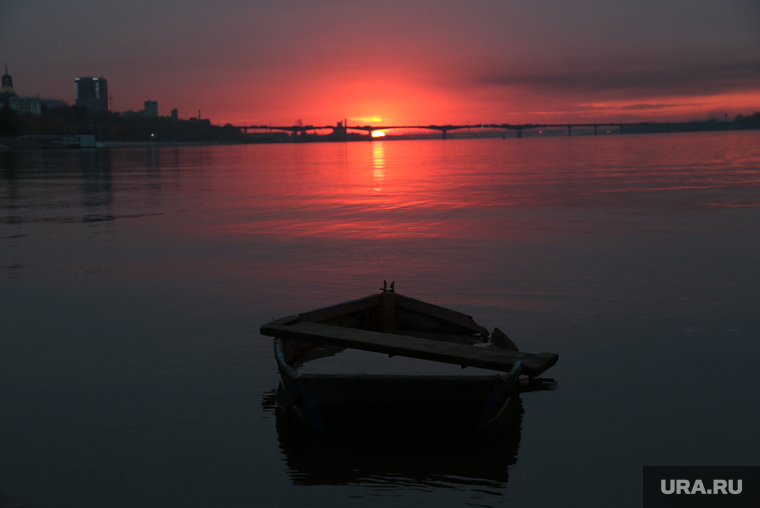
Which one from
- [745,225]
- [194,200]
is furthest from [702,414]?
[194,200]

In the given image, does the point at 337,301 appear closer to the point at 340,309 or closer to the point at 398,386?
the point at 340,309

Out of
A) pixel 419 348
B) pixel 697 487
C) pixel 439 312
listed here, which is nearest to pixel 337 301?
pixel 439 312

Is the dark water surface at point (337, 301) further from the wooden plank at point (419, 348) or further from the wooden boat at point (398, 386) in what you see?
the wooden plank at point (419, 348)

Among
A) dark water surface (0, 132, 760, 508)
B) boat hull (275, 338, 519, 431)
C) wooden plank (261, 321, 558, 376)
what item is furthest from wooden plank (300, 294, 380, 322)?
boat hull (275, 338, 519, 431)

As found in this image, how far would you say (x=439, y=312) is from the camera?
12688mm

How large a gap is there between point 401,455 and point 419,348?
1.64 m

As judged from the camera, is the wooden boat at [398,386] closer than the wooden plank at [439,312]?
Yes

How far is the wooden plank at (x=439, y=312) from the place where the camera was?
41.1 ft

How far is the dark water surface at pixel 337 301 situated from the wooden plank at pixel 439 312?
0.90 meters

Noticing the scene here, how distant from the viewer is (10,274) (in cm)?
1888

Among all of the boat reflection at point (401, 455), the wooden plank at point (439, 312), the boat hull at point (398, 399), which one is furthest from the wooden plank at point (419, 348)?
the wooden plank at point (439, 312)

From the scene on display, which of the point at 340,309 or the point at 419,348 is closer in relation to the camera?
the point at 419,348

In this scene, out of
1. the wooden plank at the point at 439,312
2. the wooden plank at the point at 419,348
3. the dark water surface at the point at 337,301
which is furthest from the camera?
the wooden plank at the point at 439,312

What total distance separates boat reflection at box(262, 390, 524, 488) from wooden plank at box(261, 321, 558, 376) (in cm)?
70
